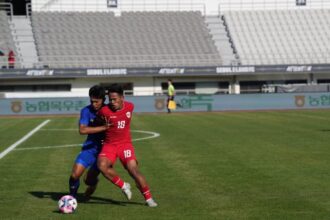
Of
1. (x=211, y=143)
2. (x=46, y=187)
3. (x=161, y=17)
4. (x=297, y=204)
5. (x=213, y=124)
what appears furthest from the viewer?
(x=161, y=17)

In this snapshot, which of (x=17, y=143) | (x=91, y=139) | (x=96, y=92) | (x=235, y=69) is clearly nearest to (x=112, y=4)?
(x=235, y=69)

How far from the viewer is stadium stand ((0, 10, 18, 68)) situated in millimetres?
51728

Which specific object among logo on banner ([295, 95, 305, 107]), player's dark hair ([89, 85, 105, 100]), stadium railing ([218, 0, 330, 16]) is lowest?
logo on banner ([295, 95, 305, 107])

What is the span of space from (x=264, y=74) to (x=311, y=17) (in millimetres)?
11659

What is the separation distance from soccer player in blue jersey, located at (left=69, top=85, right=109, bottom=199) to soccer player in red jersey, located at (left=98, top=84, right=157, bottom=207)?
0.55ft

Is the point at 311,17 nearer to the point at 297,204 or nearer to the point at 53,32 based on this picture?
the point at 53,32

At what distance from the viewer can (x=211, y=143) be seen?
18.5 metres

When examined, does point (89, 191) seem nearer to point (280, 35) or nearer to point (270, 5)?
point (280, 35)

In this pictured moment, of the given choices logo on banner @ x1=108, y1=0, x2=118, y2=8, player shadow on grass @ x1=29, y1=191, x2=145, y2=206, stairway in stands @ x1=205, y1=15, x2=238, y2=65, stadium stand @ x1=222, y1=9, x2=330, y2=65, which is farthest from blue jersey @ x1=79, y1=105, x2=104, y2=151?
logo on banner @ x1=108, y1=0, x2=118, y2=8

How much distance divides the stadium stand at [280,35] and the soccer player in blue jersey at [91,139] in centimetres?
4449

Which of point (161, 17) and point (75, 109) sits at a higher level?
point (161, 17)

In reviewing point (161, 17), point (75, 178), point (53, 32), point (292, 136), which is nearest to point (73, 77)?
point (53, 32)

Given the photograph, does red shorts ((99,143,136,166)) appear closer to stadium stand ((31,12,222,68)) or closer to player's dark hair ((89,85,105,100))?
player's dark hair ((89,85,105,100))

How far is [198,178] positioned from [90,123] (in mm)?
3118
